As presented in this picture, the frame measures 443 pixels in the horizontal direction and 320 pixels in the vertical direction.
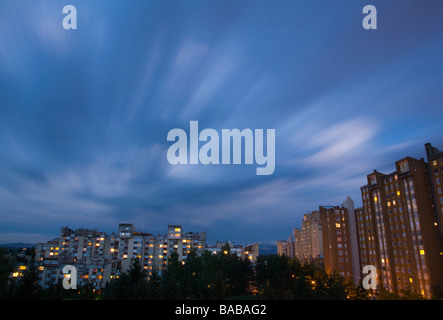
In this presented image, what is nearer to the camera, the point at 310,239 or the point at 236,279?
the point at 236,279

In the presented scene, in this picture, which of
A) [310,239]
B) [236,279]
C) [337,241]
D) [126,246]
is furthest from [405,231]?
[126,246]

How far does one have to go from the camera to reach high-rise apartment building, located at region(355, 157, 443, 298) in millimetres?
61000

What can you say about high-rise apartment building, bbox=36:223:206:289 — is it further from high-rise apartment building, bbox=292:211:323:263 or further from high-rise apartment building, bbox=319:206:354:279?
high-rise apartment building, bbox=292:211:323:263

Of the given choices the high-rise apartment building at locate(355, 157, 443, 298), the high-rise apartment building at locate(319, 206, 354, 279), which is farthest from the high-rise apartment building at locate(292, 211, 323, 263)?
the high-rise apartment building at locate(355, 157, 443, 298)

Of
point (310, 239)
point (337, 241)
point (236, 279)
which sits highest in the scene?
point (310, 239)

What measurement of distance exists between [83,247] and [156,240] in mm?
29646

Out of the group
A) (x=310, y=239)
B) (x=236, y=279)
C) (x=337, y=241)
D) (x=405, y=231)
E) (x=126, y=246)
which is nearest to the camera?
(x=236, y=279)

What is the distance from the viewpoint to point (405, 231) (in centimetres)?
6756

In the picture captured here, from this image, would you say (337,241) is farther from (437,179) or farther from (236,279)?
(236,279)

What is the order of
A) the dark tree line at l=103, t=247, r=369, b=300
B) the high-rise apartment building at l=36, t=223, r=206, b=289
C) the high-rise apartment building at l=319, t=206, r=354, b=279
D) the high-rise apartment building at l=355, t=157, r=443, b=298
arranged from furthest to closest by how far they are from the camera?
1. the high-rise apartment building at l=36, t=223, r=206, b=289
2. the high-rise apartment building at l=319, t=206, r=354, b=279
3. the high-rise apartment building at l=355, t=157, r=443, b=298
4. the dark tree line at l=103, t=247, r=369, b=300

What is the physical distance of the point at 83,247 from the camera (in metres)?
113
